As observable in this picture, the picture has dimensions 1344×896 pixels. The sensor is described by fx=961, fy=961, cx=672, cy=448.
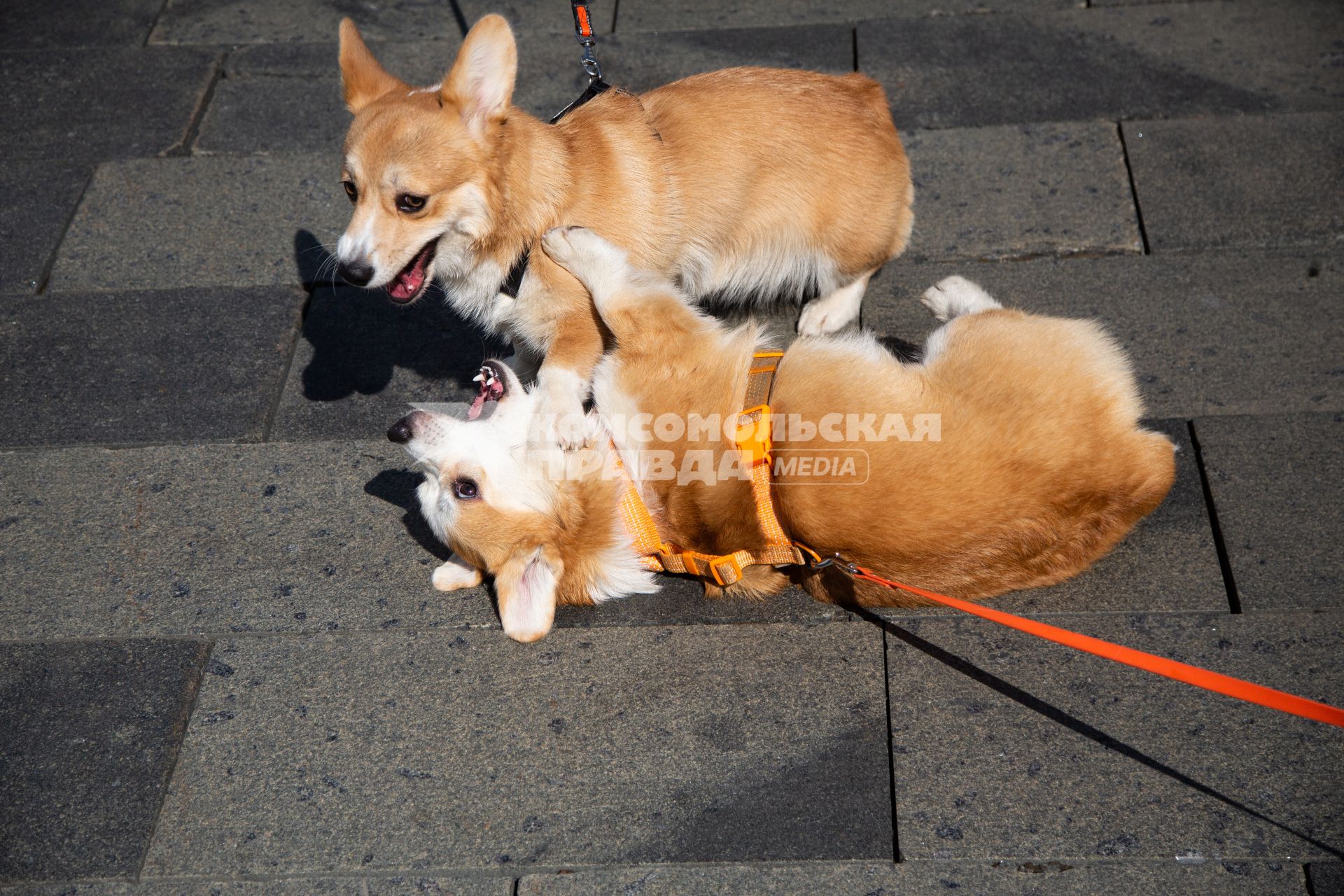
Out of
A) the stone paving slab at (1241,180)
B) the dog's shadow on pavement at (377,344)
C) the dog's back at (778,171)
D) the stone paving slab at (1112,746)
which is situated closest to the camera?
the stone paving slab at (1112,746)

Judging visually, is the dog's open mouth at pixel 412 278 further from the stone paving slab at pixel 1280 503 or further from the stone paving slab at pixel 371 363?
the stone paving slab at pixel 1280 503

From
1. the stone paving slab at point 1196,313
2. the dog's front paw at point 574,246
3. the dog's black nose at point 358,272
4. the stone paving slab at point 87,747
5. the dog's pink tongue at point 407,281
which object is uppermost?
the dog's black nose at point 358,272

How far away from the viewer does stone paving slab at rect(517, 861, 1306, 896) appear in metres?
2.47

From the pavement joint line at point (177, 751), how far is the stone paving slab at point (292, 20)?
11.9 feet

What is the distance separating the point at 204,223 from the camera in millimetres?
4426

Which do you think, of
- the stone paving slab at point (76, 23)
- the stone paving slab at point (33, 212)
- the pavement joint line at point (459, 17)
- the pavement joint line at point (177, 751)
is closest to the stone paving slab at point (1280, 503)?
the pavement joint line at point (177, 751)

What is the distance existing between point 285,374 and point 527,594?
5.40ft

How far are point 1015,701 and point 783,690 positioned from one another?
68 centimetres

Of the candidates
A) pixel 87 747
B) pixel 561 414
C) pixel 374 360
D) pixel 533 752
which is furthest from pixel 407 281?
pixel 87 747

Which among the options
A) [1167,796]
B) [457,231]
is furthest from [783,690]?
[457,231]

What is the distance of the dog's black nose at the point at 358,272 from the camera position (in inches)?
111

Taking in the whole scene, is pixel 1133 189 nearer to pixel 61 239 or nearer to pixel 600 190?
pixel 600 190

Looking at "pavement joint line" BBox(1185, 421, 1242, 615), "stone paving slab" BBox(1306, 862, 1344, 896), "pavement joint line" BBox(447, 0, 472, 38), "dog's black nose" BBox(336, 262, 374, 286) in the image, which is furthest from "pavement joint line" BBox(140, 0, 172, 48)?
"stone paving slab" BBox(1306, 862, 1344, 896)

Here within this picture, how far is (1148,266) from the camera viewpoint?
390 cm
